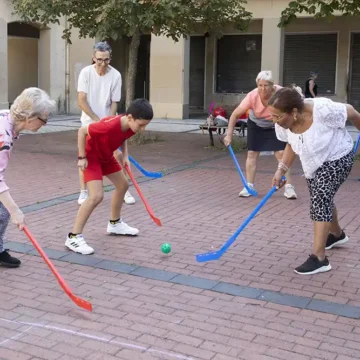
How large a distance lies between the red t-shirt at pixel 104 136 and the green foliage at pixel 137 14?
5.73 meters

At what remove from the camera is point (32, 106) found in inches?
162

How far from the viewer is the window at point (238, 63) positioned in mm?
21531

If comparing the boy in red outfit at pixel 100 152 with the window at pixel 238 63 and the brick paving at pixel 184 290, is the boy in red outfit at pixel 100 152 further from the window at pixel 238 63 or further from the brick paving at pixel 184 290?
the window at pixel 238 63

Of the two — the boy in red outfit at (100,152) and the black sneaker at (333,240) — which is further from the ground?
the boy in red outfit at (100,152)

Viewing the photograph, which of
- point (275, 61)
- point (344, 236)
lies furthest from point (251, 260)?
point (275, 61)

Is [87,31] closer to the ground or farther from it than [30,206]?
farther from it

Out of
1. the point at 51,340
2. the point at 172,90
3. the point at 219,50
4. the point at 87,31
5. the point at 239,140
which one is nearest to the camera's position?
the point at 51,340

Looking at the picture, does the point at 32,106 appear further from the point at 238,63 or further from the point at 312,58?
the point at 238,63

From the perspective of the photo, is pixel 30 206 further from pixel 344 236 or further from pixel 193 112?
pixel 193 112

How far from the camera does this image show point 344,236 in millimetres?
5609

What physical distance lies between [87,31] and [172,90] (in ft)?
24.8

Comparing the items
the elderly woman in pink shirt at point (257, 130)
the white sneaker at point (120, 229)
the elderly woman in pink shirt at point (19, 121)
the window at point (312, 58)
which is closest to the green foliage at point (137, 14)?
the elderly woman in pink shirt at point (257, 130)

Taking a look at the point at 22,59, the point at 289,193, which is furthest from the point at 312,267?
the point at 22,59

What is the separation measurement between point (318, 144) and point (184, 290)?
1.51 m
